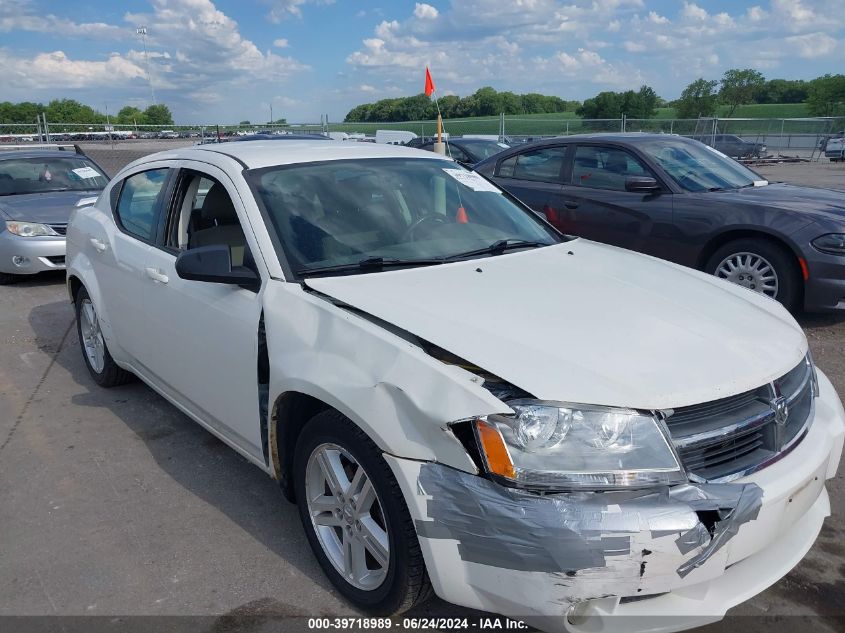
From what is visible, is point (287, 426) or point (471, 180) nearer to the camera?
point (287, 426)

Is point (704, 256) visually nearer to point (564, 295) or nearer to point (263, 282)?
point (564, 295)

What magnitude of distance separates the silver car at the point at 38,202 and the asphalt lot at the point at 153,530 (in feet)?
12.0

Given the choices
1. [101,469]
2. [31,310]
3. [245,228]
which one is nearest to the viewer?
[245,228]

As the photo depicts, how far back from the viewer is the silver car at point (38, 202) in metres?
8.08

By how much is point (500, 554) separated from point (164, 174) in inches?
117

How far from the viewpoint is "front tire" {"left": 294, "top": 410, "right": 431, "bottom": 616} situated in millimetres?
2314

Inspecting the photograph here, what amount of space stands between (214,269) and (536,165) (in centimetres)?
540

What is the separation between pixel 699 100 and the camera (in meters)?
58.8

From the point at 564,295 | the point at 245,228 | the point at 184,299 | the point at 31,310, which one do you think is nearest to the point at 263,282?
the point at 245,228

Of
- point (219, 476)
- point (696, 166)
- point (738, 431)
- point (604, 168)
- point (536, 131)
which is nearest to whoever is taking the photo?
point (738, 431)

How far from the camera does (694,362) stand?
7.58 feet

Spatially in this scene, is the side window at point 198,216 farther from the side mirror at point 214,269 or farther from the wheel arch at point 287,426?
the wheel arch at point 287,426

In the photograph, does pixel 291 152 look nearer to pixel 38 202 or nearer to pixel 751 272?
pixel 751 272

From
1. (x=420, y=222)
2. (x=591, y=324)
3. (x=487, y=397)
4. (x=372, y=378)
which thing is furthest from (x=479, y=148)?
(x=487, y=397)
